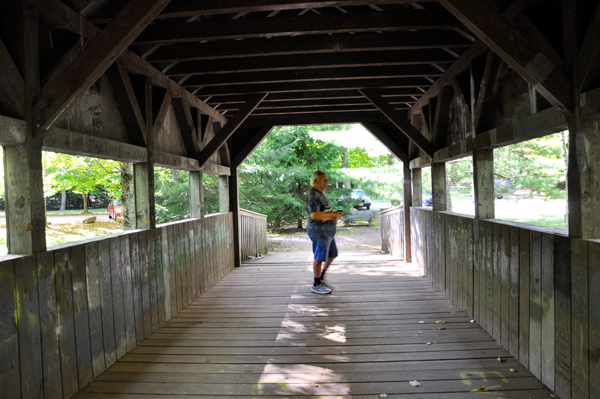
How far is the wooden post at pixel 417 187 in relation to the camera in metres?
8.15

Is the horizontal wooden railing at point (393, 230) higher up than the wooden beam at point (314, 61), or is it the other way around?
the wooden beam at point (314, 61)

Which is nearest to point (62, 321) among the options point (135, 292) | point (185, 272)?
point (135, 292)

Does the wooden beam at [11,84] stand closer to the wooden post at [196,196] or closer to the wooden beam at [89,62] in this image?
the wooden beam at [89,62]

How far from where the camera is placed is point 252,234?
9938mm

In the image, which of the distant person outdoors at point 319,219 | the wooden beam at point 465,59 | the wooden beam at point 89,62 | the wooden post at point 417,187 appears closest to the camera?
the wooden beam at point 89,62

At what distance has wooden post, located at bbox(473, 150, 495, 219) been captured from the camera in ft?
14.5

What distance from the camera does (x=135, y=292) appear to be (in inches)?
163

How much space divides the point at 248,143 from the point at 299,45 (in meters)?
4.13

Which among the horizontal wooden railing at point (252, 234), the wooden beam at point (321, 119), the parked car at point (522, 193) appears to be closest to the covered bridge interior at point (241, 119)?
the wooden beam at point (321, 119)

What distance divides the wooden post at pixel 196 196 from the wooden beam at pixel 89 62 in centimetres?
368

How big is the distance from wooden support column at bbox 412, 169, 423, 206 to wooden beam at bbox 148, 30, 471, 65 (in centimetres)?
406

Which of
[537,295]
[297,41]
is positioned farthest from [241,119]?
[537,295]

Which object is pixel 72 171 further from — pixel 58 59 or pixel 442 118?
pixel 442 118

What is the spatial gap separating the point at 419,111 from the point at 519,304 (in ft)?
15.7
